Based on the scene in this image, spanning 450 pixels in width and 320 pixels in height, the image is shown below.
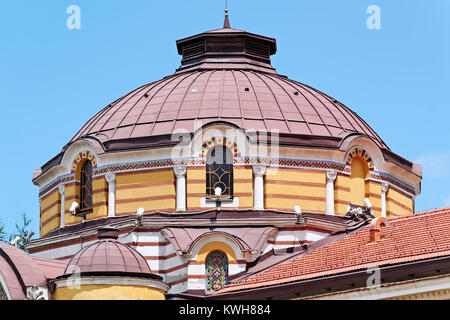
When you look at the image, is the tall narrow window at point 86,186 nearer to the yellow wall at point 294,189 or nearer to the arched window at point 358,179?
the yellow wall at point 294,189

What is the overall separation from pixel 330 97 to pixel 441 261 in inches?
747

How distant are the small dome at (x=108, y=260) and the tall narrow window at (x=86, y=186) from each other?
6829 millimetres

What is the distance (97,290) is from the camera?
156 ft

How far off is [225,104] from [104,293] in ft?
37.6

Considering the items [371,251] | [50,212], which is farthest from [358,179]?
[50,212]

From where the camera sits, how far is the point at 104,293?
4753cm

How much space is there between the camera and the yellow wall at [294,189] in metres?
53.8

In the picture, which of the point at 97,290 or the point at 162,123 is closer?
the point at 97,290

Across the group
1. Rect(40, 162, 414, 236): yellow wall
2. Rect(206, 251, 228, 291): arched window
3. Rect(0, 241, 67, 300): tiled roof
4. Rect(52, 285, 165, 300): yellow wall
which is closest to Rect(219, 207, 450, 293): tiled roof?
Rect(206, 251, 228, 291): arched window

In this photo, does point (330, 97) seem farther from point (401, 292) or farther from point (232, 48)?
point (401, 292)

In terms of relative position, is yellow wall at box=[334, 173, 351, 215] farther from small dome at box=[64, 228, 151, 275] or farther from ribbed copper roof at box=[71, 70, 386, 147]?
small dome at box=[64, 228, 151, 275]

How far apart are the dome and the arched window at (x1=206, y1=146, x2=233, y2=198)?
3.94 feet

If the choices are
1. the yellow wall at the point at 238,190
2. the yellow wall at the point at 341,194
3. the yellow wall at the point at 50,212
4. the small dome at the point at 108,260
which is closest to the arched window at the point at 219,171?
the yellow wall at the point at 238,190
